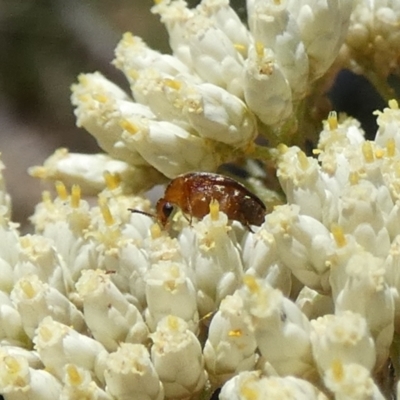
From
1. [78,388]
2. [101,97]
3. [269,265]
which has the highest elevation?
[101,97]

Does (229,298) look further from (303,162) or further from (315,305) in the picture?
(303,162)

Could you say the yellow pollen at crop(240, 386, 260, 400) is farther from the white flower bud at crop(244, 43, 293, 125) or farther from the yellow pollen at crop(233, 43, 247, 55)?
the yellow pollen at crop(233, 43, 247, 55)

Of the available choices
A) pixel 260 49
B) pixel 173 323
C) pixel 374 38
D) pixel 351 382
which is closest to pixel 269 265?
pixel 173 323

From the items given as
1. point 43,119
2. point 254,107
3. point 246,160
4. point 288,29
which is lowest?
point 43,119

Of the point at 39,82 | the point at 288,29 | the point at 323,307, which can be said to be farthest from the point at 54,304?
the point at 39,82

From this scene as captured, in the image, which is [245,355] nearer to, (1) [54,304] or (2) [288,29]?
(1) [54,304]

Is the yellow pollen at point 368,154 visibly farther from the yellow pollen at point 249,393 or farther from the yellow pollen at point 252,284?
the yellow pollen at point 249,393

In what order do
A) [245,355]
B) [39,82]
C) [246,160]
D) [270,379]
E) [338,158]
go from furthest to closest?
[39,82]
[246,160]
[338,158]
[245,355]
[270,379]
